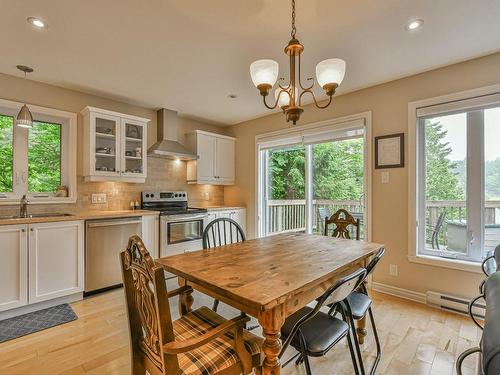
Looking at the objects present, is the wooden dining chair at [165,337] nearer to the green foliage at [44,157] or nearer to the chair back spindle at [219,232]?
the chair back spindle at [219,232]

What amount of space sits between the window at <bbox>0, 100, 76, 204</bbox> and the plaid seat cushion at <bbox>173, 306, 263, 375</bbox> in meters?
2.77

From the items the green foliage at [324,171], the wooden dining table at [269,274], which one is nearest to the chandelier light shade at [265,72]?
the wooden dining table at [269,274]

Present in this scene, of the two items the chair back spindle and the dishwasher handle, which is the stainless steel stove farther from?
the chair back spindle

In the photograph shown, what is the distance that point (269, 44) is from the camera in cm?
232

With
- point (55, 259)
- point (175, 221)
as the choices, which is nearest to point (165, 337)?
point (55, 259)

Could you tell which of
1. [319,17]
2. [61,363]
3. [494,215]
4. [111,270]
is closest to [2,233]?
[111,270]

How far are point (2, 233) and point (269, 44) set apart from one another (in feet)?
9.86

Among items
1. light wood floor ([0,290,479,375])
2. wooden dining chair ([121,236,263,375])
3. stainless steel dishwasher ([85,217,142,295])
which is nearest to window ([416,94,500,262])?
light wood floor ([0,290,479,375])

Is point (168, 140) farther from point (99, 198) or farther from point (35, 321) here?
point (35, 321)

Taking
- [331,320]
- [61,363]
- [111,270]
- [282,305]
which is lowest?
[61,363]

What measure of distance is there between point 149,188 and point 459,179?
4.02 metres

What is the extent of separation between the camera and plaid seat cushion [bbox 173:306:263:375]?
1138 millimetres

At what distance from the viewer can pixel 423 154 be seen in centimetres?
296

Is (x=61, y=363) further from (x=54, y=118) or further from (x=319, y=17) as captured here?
(x=319, y=17)
